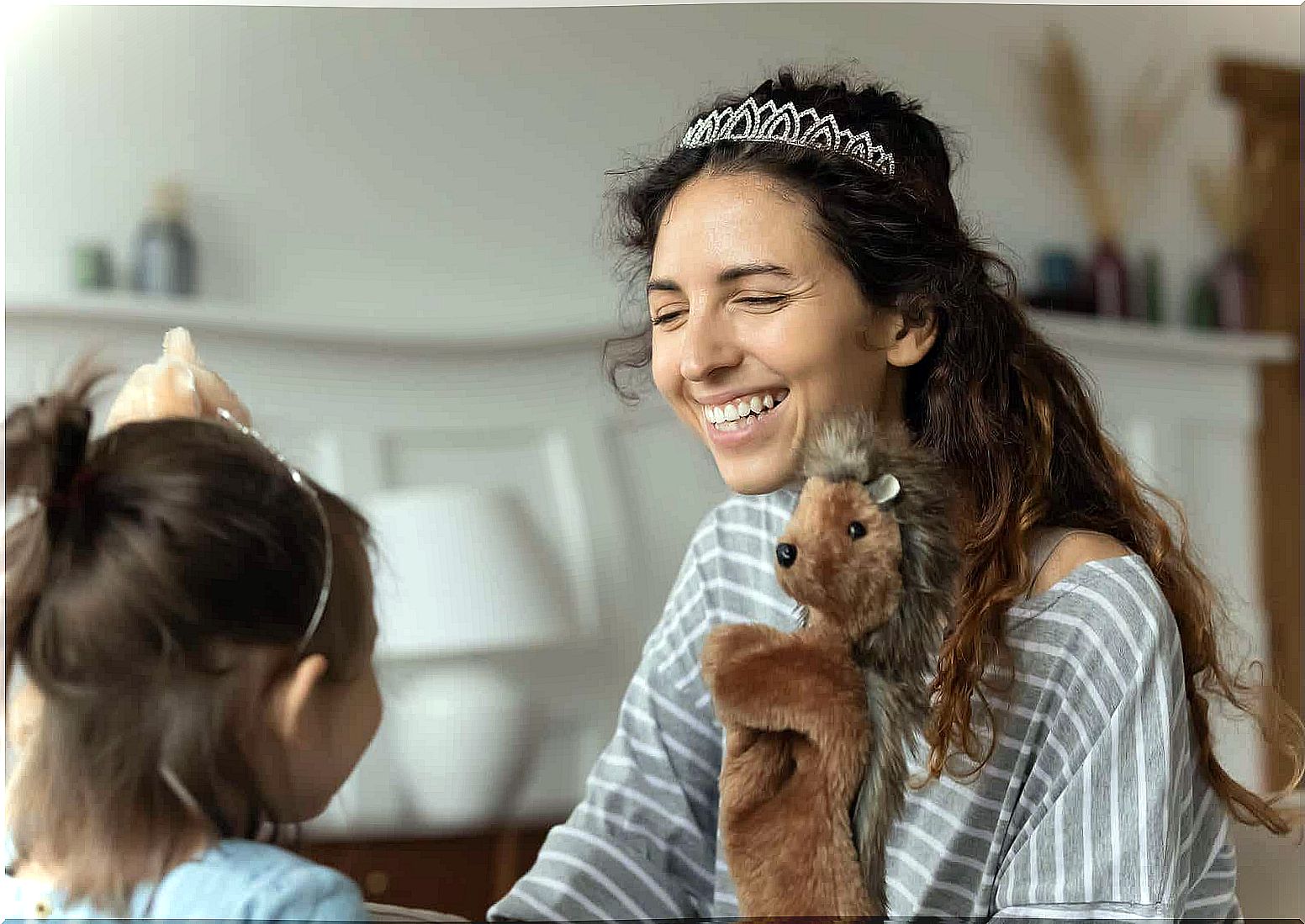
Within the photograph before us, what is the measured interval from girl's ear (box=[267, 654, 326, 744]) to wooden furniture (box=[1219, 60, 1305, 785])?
2.80 feet

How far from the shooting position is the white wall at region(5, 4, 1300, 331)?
948 millimetres

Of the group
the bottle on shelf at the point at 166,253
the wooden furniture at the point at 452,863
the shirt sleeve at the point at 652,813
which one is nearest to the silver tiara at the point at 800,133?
the shirt sleeve at the point at 652,813

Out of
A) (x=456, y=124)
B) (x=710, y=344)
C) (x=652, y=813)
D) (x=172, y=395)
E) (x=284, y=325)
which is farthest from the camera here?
(x=284, y=325)

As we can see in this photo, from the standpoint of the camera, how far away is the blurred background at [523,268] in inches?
39.4

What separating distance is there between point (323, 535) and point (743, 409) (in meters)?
0.30

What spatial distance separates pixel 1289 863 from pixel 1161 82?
2.30ft

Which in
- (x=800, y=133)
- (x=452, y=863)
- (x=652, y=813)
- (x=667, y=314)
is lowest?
(x=452, y=863)

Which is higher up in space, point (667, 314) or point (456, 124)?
point (456, 124)

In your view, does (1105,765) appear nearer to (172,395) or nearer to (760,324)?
(760,324)

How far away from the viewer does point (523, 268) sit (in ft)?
3.90

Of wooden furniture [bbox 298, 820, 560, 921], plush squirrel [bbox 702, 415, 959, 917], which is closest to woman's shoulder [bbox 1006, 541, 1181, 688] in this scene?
plush squirrel [bbox 702, 415, 959, 917]

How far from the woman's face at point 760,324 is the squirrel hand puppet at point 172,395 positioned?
29 centimetres

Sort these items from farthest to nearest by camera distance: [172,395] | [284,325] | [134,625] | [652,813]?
[284,325] → [652,813] → [172,395] → [134,625]

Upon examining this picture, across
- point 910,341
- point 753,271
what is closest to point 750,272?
point 753,271
